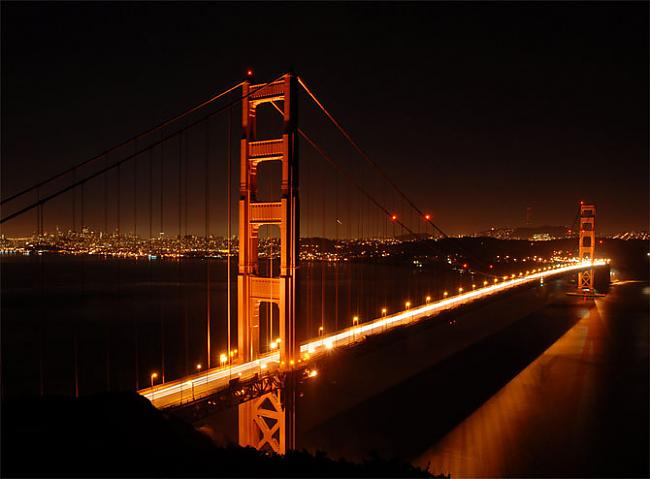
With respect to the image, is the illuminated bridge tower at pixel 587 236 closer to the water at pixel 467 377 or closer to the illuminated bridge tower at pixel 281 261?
the water at pixel 467 377

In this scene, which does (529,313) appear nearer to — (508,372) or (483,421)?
(508,372)

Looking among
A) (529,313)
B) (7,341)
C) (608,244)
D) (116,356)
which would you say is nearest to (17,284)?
(7,341)

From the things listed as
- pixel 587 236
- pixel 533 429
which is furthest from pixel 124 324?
pixel 587 236

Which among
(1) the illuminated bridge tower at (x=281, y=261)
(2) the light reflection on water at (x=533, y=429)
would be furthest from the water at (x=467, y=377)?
(1) the illuminated bridge tower at (x=281, y=261)

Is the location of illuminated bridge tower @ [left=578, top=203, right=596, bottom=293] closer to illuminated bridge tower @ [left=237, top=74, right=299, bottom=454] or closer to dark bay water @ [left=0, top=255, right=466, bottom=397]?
dark bay water @ [left=0, top=255, right=466, bottom=397]

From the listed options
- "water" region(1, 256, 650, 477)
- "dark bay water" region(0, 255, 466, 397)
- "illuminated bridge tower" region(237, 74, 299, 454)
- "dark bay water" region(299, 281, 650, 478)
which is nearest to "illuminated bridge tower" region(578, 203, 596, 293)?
"water" region(1, 256, 650, 477)

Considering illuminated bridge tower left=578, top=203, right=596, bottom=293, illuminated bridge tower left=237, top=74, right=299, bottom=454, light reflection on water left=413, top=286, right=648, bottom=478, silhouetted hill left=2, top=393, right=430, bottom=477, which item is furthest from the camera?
illuminated bridge tower left=578, top=203, right=596, bottom=293
